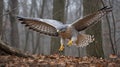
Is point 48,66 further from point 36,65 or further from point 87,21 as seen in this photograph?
point 87,21

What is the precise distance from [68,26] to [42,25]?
850mm

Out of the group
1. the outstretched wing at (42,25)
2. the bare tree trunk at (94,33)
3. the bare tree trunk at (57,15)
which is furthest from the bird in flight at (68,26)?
the bare tree trunk at (57,15)

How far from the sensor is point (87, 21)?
293 inches

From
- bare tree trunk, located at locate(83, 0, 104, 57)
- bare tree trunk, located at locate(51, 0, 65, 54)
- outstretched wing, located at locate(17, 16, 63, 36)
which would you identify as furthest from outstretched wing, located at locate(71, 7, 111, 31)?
bare tree trunk, located at locate(51, 0, 65, 54)

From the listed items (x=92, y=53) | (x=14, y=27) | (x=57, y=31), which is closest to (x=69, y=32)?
(x=57, y=31)

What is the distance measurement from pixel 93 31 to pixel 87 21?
2.72 m

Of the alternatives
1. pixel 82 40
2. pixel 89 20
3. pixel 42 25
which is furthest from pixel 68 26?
pixel 42 25

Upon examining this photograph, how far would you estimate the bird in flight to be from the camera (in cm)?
726

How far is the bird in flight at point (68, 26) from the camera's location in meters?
7.26

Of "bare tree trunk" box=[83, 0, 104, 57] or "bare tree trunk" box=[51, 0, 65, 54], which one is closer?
"bare tree trunk" box=[83, 0, 104, 57]

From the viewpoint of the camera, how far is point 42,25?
796 cm

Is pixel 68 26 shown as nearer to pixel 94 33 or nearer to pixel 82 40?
pixel 82 40

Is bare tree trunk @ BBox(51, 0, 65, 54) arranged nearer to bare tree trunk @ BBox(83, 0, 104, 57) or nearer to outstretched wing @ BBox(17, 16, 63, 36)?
bare tree trunk @ BBox(83, 0, 104, 57)

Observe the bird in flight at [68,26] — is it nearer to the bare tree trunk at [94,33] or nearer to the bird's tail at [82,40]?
the bird's tail at [82,40]
